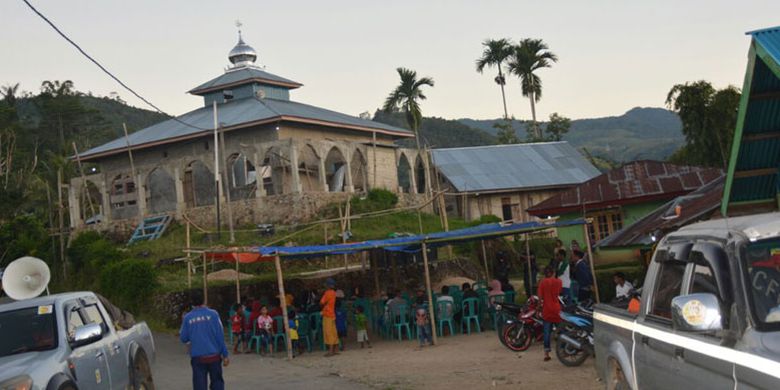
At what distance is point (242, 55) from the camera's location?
4941cm

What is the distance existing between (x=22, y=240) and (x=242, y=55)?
1636 centimetres

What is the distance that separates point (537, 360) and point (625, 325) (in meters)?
8.32

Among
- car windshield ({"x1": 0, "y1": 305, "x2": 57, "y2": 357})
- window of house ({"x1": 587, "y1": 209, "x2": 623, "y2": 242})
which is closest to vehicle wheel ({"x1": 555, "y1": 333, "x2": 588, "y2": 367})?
car windshield ({"x1": 0, "y1": 305, "x2": 57, "y2": 357})

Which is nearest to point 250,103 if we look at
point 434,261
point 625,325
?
point 434,261

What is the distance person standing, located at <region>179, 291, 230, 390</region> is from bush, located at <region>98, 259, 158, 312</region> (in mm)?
16669

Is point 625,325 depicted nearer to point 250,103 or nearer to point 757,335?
point 757,335

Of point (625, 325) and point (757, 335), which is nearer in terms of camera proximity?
point (757, 335)

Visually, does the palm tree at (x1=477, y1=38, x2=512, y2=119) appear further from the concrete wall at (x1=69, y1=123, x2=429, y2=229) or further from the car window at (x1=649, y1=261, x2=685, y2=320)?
the car window at (x1=649, y1=261, x2=685, y2=320)

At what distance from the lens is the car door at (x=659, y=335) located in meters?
6.03

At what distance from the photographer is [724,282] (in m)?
5.28

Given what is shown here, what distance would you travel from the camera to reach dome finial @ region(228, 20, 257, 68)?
49.4 metres

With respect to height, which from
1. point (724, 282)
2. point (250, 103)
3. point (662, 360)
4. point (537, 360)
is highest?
point (250, 103)

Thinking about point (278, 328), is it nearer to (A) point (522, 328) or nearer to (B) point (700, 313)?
(A) point (522, 328)

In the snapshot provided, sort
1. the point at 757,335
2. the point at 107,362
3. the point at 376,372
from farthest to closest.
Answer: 1. the point at 376,372
2. the point at 107,362
3. the point at 757,335
